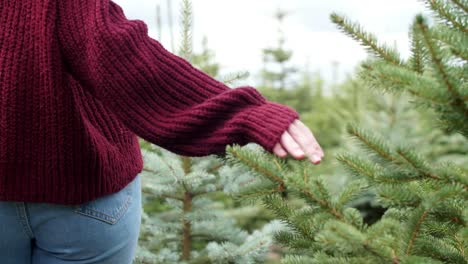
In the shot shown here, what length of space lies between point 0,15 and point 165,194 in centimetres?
159

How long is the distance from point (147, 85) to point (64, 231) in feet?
1.55

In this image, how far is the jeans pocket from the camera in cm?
178

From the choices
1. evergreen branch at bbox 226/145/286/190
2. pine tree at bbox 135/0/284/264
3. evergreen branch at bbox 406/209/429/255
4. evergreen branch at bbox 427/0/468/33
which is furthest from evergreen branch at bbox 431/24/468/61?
pine tree at bbox 135/0/284/264

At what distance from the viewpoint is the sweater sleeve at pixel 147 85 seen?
5.12ft

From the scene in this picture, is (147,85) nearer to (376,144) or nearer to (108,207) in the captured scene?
(108,207)

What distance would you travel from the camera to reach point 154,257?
289 centimetres

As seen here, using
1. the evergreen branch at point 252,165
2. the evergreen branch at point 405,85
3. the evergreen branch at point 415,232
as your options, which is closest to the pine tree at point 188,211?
the evergreen branch at point 252,165

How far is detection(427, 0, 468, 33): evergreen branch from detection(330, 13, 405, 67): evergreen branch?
14 cm

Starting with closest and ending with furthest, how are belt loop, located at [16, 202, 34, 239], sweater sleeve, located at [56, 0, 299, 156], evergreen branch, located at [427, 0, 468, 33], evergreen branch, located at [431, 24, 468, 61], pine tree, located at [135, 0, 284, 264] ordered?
evergreen branch, located at [431, 24, 468, 61], evergreen branch, located at [427, 0, 468, 33], sweater sleeve, located at [56, 0, 299, 156], belt loop, located at [16, 202, 34, 239], pine tree, located at [135, 0, 284, 264]

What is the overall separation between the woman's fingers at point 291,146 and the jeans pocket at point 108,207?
610 millimetres

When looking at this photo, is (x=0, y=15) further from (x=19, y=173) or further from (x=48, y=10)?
(x=19, y=173)

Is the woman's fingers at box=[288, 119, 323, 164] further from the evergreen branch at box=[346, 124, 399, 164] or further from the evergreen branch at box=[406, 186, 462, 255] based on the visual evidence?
the evergreen branch at box=[406, 186, 462, 255]

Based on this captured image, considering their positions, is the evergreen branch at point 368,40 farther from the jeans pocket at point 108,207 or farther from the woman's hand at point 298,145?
the jeans pocket at point 108,207

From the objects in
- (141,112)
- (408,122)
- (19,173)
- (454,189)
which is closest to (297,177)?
(454,189)
